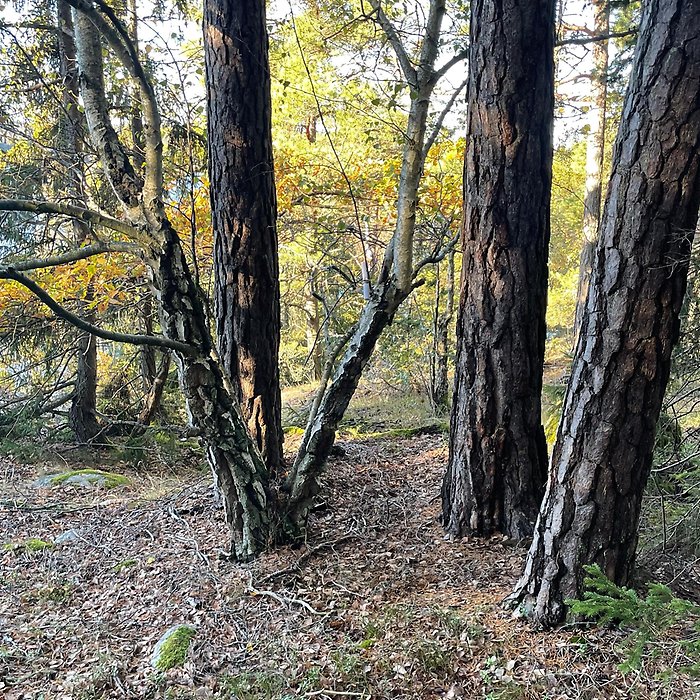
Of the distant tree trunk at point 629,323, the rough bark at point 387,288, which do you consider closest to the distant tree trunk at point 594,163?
the rough bark at point 387,288

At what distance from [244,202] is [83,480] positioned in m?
3.87

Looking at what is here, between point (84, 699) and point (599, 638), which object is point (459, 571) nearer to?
point (599, 638)

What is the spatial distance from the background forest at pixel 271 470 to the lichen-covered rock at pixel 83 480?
49 mm

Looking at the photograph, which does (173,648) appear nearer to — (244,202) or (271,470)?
(271,470)

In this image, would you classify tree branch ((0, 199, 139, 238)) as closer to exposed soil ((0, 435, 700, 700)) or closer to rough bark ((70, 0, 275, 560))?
rough bark ((70, 0, 275, 560))

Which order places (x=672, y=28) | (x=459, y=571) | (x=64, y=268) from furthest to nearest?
1. (x=64, y=268)
2. (x=459, y=571)
3. (x=672, y=28)

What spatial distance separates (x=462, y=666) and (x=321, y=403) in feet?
5.86

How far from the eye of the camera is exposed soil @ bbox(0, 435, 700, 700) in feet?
8.95

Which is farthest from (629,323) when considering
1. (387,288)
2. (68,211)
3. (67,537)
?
(67,537)

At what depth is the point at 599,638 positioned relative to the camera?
2.83 metres

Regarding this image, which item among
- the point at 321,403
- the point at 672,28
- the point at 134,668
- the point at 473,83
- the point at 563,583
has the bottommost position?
the point at 134,668

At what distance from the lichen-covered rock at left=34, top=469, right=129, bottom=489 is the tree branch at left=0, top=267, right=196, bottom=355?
382cm

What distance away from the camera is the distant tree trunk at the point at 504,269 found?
3672 mm

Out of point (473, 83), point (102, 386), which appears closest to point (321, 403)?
point (473, 83)
